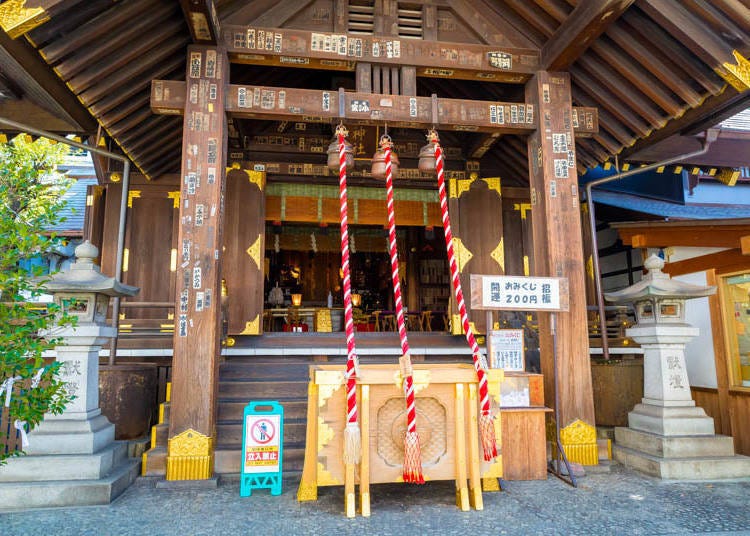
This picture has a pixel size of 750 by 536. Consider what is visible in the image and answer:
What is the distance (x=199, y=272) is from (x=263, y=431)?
1680 mm

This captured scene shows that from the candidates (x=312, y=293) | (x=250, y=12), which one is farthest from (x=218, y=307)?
(x=312, y=293)

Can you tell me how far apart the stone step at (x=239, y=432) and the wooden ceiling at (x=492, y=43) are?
12.7 feet

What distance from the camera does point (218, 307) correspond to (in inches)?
190

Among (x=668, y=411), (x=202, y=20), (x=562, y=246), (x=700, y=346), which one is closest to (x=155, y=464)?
(x=202, y=20)

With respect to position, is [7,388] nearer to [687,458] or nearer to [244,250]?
[244,250]

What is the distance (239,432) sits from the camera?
4.84m

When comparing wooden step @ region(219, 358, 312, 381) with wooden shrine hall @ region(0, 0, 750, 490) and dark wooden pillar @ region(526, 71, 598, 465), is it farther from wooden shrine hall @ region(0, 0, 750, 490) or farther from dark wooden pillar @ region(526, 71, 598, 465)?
dark wooden pillar @ region(526, 71, 598, 465)

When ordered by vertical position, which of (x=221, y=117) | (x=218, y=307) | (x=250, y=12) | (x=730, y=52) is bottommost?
(x=218, y=307)

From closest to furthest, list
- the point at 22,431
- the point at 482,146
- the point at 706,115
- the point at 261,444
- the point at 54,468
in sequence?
1. the point at 22,431
2. the point at 54,468
3. the point at 261,444
4. the point at 706,115
5. the point at 482,146

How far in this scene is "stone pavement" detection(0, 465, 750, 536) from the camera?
130 inches

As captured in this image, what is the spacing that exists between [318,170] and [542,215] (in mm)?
4063

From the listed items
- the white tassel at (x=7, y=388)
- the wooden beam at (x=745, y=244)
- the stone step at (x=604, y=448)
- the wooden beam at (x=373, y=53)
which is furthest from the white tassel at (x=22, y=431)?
the wooden beam at (x=745, y=244)

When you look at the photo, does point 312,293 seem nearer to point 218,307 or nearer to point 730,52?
point 218,307

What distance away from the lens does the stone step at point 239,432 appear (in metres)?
4.80
